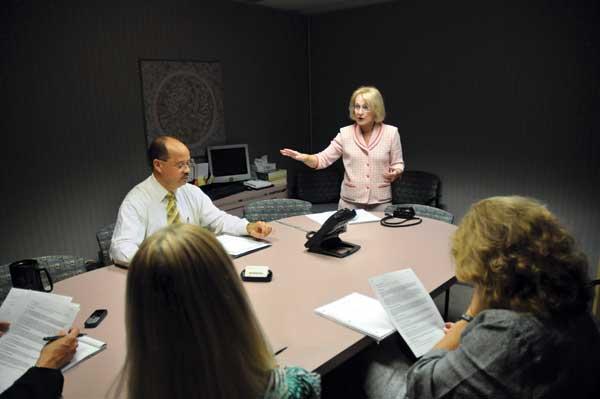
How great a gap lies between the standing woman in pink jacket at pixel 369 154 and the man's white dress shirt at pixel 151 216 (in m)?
0.79

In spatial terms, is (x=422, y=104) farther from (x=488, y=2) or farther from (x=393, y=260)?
(x=393, y=260)

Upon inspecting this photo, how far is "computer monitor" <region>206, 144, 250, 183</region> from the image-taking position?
4379mm

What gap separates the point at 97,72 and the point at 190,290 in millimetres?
3252

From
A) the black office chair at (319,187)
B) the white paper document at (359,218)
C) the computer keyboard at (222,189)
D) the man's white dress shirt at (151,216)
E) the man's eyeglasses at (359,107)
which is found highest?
the man's eyeglasses at (359,107)

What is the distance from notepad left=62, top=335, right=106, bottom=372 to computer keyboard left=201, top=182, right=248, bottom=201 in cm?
259

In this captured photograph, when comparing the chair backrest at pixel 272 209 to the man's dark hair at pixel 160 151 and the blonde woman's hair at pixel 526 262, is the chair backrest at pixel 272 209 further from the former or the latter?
the blonde woman's hair at pixel 526 262

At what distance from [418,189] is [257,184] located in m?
1.66

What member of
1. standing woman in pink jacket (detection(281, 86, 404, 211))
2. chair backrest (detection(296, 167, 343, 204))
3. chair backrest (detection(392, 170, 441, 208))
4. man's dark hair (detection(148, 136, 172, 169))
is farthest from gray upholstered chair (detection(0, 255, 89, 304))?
chair backrest (detection(392, 170, 441, 208))

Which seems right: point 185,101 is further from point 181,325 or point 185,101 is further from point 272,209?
point 181,325

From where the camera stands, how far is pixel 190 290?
2.81 feet

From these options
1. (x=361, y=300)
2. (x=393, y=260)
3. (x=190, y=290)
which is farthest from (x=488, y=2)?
(x=190, y=290)

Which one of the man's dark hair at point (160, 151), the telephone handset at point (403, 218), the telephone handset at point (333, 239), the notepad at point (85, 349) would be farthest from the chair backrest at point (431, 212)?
the notepad at point (85, 349)

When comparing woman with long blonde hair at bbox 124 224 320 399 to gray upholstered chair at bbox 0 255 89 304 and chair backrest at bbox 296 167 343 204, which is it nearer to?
gray upholstered chair at bbox 0 255 89 304

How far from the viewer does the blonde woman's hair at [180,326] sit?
85 centimetres
